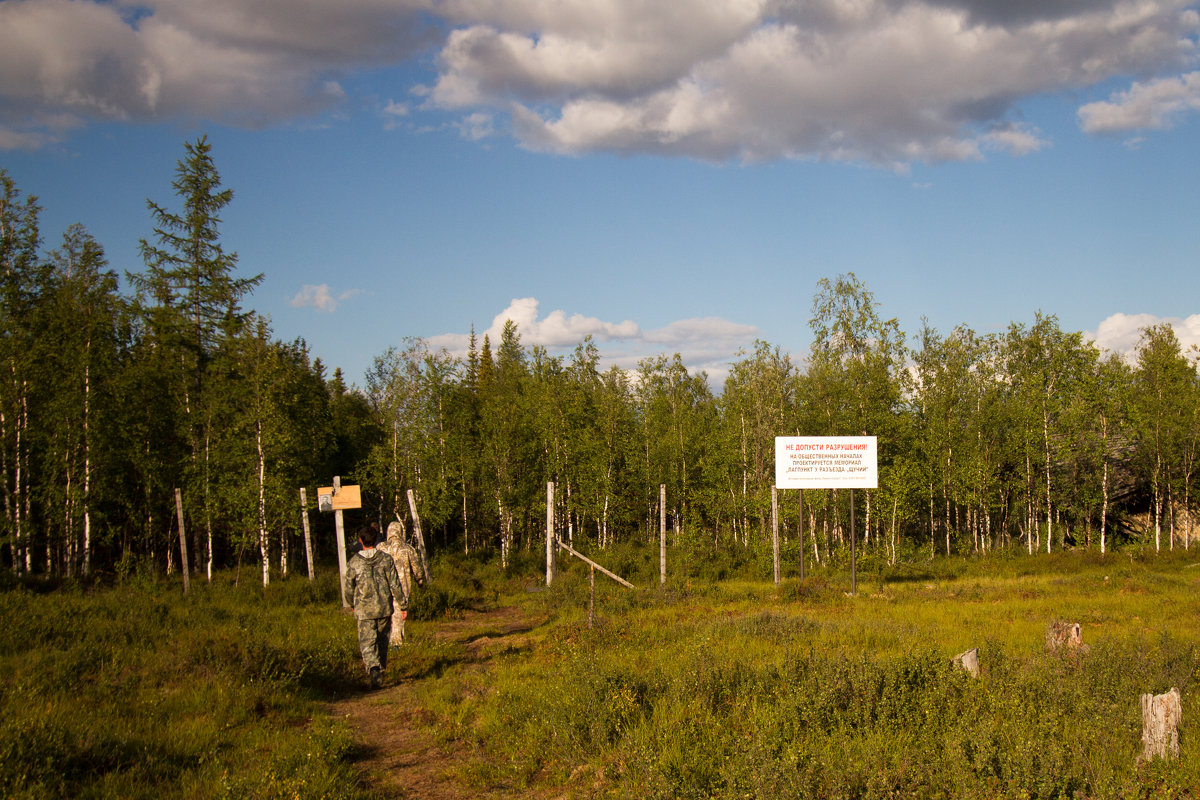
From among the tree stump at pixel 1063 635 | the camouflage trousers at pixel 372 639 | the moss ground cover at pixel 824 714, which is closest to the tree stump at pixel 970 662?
the moss ground cover at pixel 824 714

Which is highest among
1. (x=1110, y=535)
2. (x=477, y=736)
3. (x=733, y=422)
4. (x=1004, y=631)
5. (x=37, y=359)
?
(x=37, y=359)

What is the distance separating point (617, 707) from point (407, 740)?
2332mm

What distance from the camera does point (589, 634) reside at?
11.5 metres

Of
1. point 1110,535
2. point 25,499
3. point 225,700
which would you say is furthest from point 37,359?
point 1110,535

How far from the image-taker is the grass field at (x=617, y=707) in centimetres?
512

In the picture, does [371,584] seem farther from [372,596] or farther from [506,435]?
[506,435]

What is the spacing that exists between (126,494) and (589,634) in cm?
1944

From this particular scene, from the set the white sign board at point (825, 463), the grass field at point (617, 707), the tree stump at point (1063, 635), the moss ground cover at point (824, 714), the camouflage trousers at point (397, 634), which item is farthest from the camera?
the white sign board at point (825, 463)

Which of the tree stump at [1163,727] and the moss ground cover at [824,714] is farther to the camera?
the tree stump at [1163,727]

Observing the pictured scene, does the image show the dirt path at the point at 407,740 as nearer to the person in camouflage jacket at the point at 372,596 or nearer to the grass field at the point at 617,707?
the grass field at the point at 617,707

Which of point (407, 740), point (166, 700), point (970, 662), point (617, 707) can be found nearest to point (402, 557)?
point (166, 700)

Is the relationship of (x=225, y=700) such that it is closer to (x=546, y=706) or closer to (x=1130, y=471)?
(x=546, y=706)

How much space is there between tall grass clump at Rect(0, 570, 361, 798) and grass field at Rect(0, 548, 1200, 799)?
0.03 meters

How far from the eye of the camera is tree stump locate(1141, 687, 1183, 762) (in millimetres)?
5609
